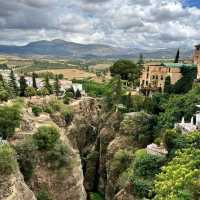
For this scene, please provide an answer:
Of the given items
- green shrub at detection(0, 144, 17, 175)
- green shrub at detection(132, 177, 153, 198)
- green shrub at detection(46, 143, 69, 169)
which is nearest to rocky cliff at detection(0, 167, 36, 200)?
green shrub at detection(0, 144, 17, 175)

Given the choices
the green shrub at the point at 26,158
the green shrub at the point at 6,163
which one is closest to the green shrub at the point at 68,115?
the green shrub at the point at 26,158

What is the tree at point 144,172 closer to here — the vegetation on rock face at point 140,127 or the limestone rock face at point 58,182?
the limestone rock face at point 58,182

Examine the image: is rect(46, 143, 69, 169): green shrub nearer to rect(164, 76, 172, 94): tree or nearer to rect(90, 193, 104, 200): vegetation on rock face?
rect(90, 193, 104, 200): vegetation on rock face

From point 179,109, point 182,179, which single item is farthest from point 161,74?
point 182,179

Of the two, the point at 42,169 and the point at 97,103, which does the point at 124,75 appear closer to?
the point at 97,103

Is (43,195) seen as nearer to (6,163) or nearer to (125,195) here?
(6,163)
